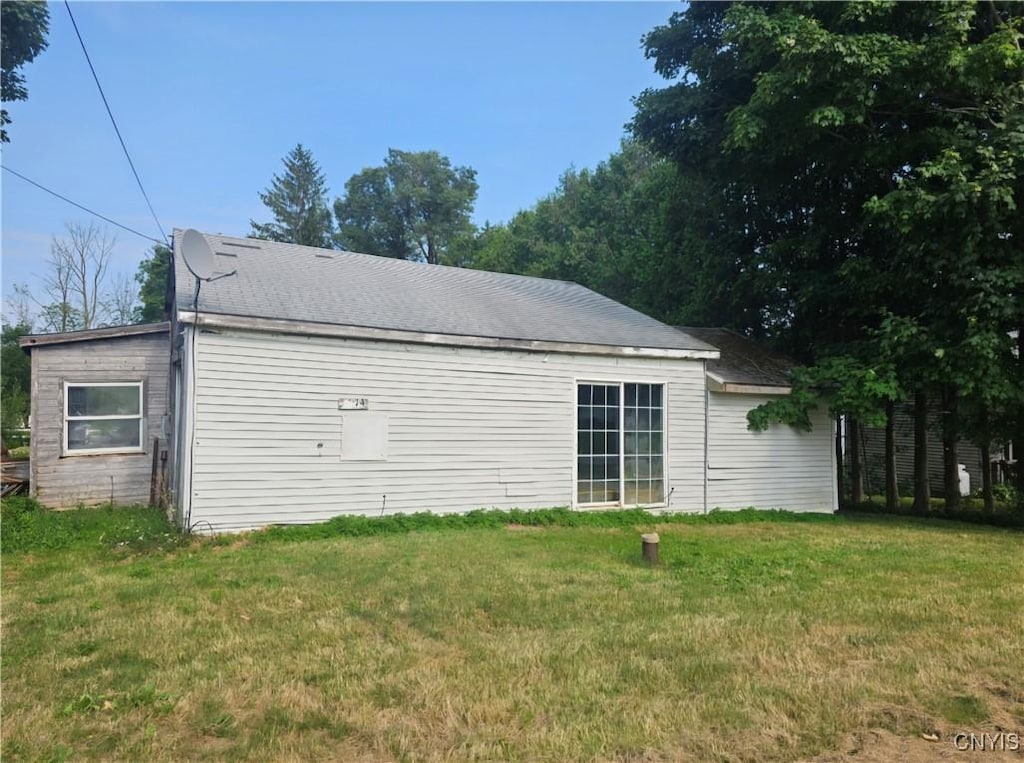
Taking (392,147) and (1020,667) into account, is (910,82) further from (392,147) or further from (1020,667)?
(392,147)

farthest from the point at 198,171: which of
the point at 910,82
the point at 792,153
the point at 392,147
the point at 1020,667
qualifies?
the point at 392,147

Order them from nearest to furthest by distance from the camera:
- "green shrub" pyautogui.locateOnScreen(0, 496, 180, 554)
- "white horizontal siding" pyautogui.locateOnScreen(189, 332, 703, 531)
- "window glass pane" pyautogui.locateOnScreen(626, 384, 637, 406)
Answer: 1. "green shrub" pyautogui.locateOnScreen(0, 496, 180, 554)
2. "white horizontal siding" pyautogui.locateOnScreen(189, 332, 703, 531)
3. "window glass pane" pyautogui.locateOnScreen(626, 384, 637, 406)

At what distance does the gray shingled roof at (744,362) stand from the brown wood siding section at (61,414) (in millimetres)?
9826

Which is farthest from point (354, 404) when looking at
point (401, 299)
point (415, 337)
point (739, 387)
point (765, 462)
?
point (765, 462)

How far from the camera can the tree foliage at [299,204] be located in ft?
158

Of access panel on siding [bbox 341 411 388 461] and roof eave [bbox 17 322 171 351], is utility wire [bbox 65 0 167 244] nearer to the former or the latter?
roof eave [bbox 17 322 171 351]

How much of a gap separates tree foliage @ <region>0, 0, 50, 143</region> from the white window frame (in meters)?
11.9

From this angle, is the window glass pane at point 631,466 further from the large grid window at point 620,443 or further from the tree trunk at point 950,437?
the tree trunk at point 950,437

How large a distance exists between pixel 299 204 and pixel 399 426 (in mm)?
44853

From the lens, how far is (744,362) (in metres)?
13.0

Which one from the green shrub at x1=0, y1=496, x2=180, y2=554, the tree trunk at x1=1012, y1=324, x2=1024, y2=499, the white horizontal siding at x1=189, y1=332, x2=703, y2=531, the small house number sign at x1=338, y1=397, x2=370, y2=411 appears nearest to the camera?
the green shrub at x1=0, y1=496, x2=180, y2=554

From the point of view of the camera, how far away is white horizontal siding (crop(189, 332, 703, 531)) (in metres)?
8.54

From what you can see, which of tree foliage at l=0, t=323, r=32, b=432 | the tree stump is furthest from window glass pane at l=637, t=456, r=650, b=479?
tree foliage at l=0, t=323, r=32, b=432

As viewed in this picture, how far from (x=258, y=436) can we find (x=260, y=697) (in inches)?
222
